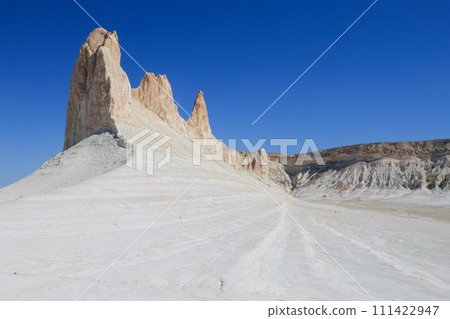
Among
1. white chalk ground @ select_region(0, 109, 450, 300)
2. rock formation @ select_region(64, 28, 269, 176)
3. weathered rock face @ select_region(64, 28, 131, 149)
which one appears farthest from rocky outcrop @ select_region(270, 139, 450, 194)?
weathered rock face @ select_region(64, 28, 131, 149)

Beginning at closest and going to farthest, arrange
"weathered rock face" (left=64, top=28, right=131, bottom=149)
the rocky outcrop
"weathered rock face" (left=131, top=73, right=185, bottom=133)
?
"weathered rock face" (left=64, top=28, right=131, bottom=149) → "weathered rock face" (left=131, top=73, right=185, bottom=133) → the rocky outcrop

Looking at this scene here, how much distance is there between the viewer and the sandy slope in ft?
12.6

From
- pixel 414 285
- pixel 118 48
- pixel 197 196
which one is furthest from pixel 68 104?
pixel 414 285

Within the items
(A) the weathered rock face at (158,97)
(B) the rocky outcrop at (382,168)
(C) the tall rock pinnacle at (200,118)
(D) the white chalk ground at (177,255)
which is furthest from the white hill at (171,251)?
(B) the rocky outcrop at (382,168)

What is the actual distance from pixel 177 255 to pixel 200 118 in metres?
31.4

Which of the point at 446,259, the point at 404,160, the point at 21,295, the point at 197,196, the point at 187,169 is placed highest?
the point at 404,160

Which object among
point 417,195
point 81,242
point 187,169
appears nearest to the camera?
point 81,242

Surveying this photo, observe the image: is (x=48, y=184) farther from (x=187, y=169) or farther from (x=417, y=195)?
(x=417, y=195)

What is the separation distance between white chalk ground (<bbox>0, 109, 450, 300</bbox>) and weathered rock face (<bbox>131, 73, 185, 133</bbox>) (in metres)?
14.3

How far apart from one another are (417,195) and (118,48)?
49.3 meters

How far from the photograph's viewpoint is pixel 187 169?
1501 cm

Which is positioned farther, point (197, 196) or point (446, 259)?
point (197, 196)

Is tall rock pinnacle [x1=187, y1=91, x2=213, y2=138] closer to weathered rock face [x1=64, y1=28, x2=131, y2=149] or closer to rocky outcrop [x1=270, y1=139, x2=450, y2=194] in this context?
weathered rock face [x1=64, y1=28, x2=131, y2=149]
